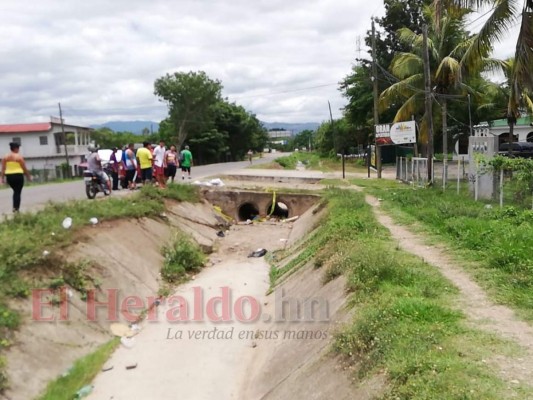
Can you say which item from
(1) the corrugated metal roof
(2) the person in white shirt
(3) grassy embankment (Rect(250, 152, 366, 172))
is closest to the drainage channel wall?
(2) the person in white shirt

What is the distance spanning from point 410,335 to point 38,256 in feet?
24.8

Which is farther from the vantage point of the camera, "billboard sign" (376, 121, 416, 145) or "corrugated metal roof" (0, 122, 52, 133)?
"corrugated metal roof" (0, 122, 52, 133)

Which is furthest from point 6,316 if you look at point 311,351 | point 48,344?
point 311,351

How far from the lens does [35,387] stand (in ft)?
24.2

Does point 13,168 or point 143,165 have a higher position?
point 13,168

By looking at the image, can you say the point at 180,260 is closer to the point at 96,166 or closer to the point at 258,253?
the point at 258,253

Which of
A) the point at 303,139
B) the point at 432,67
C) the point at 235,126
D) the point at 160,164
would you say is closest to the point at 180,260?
the point at 160,164

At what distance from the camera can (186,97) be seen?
202 feet

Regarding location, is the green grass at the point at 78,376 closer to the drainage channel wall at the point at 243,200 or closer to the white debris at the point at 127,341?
the white debris at the point at 127,341

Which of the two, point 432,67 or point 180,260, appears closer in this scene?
point 180,260

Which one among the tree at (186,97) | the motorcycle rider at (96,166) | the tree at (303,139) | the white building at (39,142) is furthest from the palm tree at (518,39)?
the tree at (303,139)

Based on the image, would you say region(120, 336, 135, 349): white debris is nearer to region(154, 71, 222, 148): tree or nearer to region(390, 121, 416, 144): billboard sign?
region(390, 121, 416, 144): billboard sign

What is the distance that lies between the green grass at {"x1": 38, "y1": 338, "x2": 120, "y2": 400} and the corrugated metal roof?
47064 millimetres

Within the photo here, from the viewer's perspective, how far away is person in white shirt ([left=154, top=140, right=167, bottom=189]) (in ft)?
60.4
